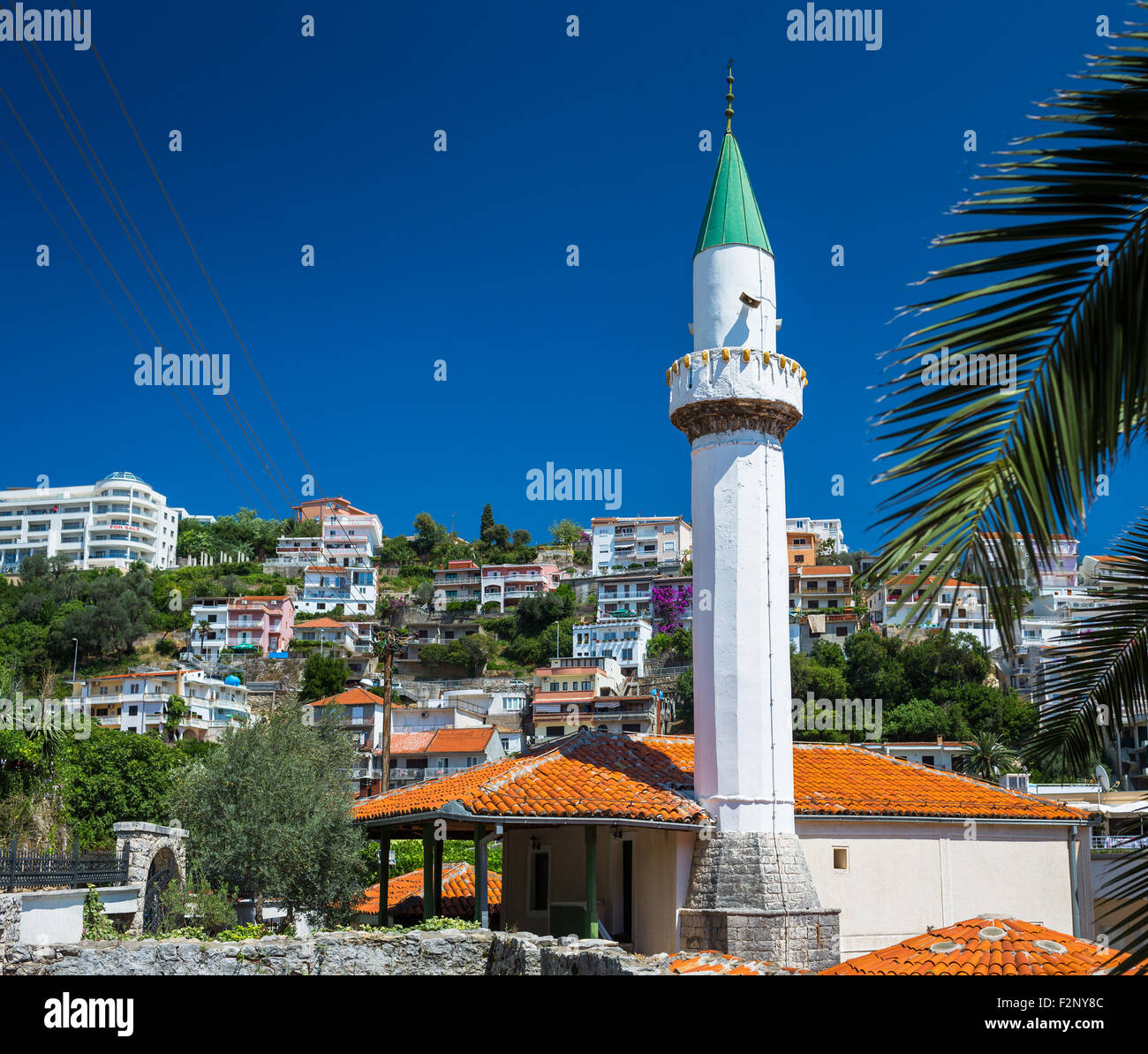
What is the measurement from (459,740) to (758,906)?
169 feet

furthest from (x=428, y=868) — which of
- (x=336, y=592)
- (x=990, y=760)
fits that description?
(x=336, y=592)

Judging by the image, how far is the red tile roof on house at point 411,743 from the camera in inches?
2707

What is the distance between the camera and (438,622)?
113m

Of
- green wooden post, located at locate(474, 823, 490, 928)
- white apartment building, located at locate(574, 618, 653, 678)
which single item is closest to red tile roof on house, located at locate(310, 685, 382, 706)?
white apartment building, located at locate(574, 618, 653, 678)

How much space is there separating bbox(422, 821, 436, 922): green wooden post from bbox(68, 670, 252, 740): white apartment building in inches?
2413

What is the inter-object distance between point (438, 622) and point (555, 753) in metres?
92.4

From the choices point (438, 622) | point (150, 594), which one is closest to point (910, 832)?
point (438, 622)

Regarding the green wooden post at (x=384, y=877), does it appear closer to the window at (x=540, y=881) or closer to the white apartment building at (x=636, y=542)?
the window at (x=540, y=881)

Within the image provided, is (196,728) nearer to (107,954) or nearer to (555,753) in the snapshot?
(555,753)

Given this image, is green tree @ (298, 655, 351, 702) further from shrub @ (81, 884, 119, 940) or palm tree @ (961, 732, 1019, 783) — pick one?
shrub @ (81, 884, 119, 940)

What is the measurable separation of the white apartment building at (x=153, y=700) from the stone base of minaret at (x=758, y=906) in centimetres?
6539

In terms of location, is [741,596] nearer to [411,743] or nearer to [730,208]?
[730,208]

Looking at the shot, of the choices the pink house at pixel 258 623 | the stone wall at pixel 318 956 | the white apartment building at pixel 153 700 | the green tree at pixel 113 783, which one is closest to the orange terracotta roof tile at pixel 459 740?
the white apartment building at pixel 153 700

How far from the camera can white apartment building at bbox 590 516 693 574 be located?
386 ft
